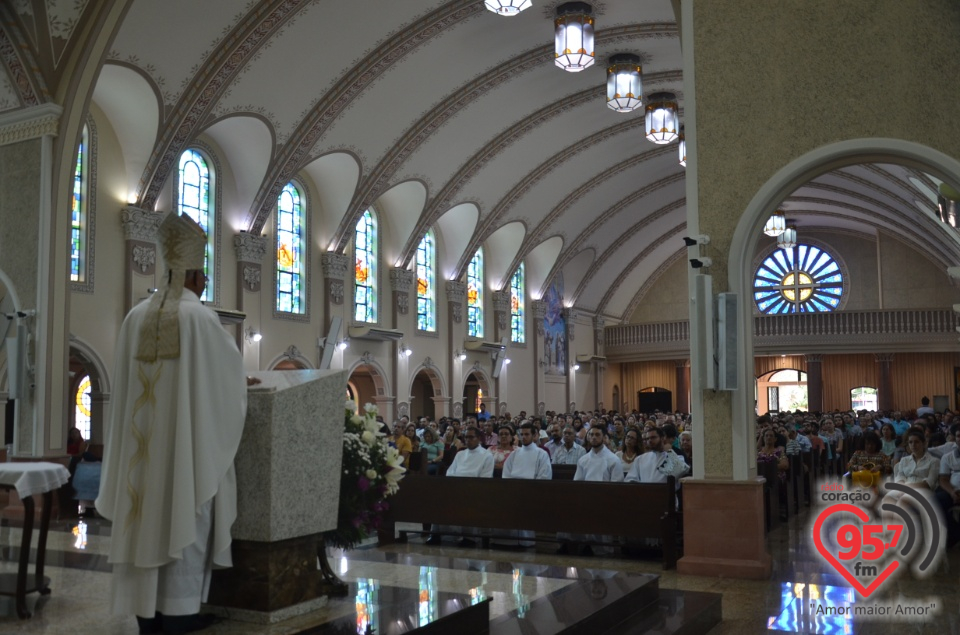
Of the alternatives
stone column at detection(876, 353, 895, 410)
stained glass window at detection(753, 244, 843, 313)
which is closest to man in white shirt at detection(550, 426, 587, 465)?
stone column at detection(876, 353, 895, 410)

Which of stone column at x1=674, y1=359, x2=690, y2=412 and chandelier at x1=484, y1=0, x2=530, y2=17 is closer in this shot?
chandelier at x1=484, y1=0, x2=530, y2=17

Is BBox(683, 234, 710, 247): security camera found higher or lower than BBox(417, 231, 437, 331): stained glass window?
lower

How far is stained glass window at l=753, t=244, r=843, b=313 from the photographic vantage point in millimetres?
30609

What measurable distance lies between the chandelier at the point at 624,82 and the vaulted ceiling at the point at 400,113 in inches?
7.9

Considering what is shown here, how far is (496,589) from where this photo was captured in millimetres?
5574

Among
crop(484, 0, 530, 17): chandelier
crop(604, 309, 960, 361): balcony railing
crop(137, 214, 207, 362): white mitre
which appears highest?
crop(484, 0, 530, 17): chandelier

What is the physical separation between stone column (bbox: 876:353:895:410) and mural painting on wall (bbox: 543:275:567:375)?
30.3ft

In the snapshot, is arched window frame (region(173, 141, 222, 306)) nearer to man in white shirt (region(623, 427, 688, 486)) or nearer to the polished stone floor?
the polished stone floor

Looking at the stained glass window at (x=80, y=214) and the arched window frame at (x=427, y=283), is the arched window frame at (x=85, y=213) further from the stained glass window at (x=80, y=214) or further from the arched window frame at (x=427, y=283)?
the arched window frame at (x=427, y=283)

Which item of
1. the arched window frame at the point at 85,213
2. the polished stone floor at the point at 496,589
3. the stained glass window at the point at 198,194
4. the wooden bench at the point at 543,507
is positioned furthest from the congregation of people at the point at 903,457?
the arched window frame at the point at 85,213

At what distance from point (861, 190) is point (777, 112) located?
18739 millimetres

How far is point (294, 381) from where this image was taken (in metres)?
4.35

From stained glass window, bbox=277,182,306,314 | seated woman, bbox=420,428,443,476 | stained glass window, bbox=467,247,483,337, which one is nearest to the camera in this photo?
seated woman, bbox=420,428,443,476

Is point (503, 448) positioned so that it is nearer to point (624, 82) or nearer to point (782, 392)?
point (624, 82)
